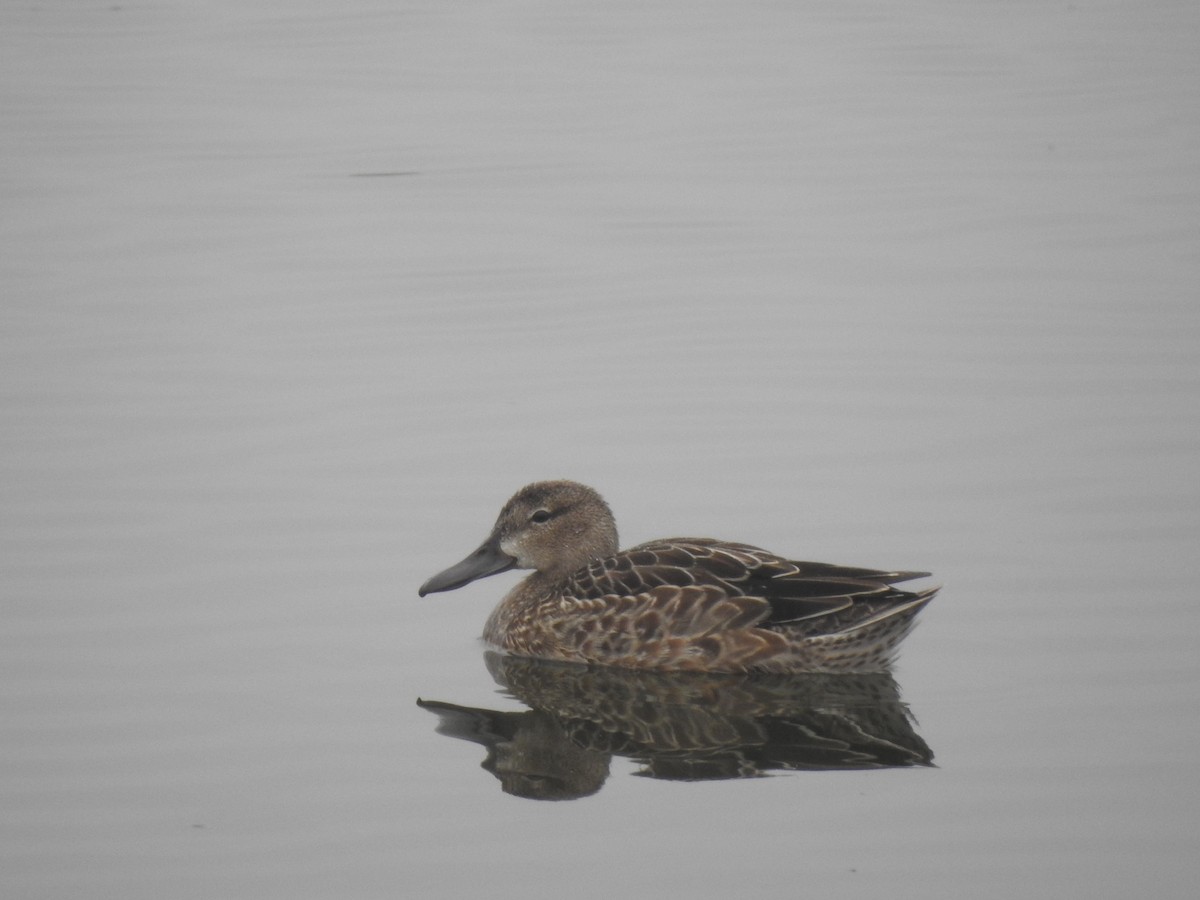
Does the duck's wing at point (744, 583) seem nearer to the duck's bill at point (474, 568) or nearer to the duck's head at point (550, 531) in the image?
the duck's head at point (550, 531)

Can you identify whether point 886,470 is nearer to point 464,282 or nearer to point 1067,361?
point 1067,361

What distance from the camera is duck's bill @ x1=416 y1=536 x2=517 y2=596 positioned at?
910 centimetres

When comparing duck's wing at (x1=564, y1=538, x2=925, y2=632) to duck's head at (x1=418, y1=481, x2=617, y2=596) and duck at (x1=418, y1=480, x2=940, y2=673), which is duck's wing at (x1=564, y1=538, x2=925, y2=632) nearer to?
duck at (x1=418, y1=480, x2=940, y2=673)

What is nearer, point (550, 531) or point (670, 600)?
point (670, 600)

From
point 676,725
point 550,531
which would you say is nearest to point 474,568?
point 550,531

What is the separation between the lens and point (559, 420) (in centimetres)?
1166

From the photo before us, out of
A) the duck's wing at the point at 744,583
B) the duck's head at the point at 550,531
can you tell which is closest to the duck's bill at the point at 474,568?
the duck's head at the point at 550,531

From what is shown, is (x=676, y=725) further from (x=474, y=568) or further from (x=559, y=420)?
(x=559, y=420)

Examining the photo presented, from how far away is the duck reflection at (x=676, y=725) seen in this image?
7320mm

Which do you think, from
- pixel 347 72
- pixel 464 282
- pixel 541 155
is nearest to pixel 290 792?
pixel 464 282

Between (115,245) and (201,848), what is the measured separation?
962 centimetres

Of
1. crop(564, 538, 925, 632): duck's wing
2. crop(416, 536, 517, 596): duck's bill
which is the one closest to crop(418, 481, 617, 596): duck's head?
crop(416, 536, 517, 596): duck's bill

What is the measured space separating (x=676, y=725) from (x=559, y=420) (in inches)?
158

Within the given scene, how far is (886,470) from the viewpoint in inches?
416
